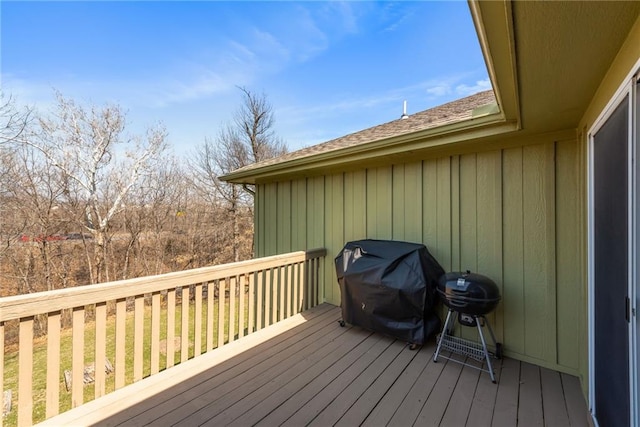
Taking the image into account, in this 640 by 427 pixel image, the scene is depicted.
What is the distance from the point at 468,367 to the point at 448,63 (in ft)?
16.1

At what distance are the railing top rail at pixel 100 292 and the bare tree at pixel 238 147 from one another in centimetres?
894

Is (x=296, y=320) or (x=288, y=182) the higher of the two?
(x=288, y=182)

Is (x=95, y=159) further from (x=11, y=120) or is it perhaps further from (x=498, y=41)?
(x=498, y=41)

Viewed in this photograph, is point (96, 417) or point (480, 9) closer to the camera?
point (480, 9)

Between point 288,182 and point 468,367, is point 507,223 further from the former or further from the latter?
point 288,182

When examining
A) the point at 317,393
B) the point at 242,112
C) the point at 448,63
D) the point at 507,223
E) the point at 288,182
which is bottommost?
the point at 317,393

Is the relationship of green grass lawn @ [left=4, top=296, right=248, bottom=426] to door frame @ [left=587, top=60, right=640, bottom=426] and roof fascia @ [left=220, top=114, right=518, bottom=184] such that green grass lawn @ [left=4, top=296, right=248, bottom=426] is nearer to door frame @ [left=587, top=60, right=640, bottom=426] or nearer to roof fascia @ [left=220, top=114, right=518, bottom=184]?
roof fascia @ [left=220, top=114, right=518, bottom=184]

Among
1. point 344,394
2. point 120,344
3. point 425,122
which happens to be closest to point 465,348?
point 344,394

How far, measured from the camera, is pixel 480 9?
99cm

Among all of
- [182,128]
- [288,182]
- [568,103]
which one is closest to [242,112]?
[182,128]

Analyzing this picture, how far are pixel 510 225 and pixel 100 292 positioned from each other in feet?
11.8

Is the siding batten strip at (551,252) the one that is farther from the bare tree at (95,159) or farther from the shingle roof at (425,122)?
the bare tree at (95,159)

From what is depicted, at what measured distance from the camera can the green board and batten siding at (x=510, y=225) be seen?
2422mm

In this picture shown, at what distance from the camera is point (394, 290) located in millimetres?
2752
